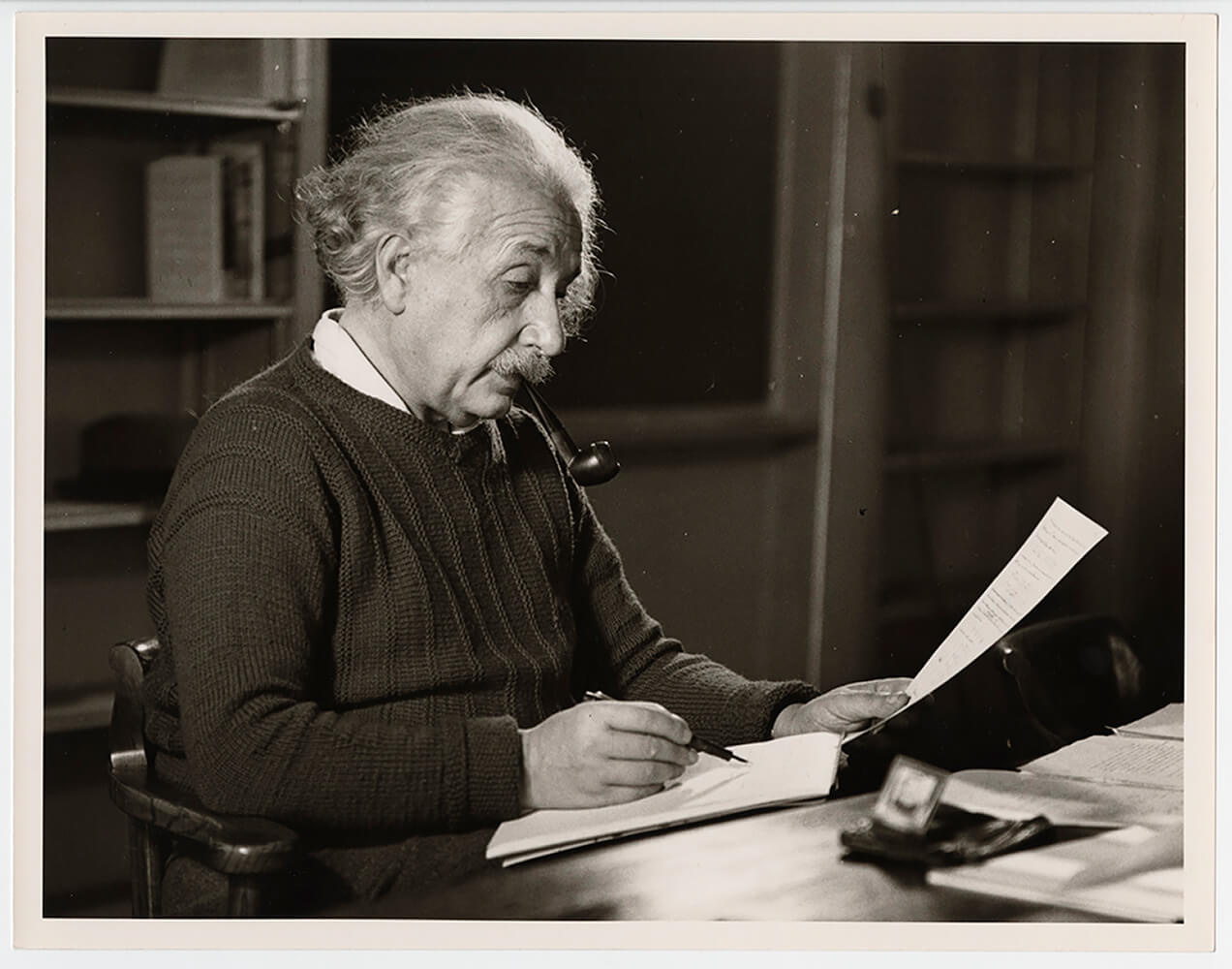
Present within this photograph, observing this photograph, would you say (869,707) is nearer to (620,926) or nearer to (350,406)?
(620,926)

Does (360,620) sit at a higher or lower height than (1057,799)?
higher

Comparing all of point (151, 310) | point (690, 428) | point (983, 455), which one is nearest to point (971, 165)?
point (983, 455)

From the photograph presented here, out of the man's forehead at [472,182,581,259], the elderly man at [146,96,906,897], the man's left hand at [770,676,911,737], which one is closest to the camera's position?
the elderly man at [146,96,906,897]

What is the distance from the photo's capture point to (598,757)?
1.46 meters

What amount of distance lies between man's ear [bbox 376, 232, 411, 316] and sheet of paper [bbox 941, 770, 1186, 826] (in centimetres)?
83

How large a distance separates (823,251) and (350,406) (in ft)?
2.13

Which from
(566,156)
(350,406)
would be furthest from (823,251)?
(350,406)

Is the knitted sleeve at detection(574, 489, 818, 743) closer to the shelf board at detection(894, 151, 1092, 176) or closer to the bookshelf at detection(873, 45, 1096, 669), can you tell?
the bookshelf at detection(873, 45, 1096, 669)

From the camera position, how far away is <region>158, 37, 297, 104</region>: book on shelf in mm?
1594

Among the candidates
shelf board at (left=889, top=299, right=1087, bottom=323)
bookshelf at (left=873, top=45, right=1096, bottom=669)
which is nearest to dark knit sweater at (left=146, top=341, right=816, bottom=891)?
bookshelf at (left=873, top=45, right=1096, bottom=669)

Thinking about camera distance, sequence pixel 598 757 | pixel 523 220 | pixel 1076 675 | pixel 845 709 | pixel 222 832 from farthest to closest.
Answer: pixel 1076 675, pixel 845 709, pixel 523 220, pixel 598 757, pixel 222 832

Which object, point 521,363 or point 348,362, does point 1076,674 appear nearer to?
point 521,363

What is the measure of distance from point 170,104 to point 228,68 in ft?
0.26

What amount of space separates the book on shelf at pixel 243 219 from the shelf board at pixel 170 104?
0.03 m
